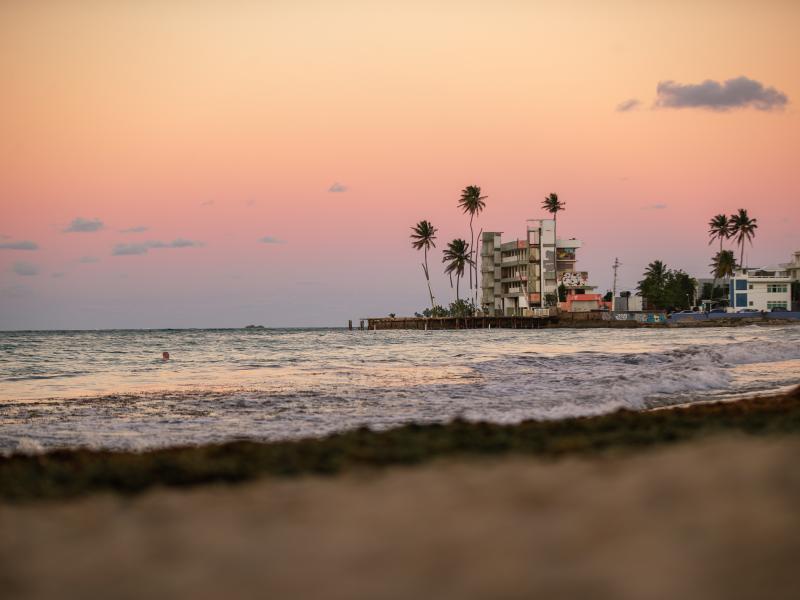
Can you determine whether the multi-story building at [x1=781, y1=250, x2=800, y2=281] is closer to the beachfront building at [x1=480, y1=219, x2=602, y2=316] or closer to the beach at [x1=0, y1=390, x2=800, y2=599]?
the beachfront building at [x1=480, y1=219, x2=602, y2=316]

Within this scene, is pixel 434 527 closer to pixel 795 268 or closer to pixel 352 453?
pixel 352 453

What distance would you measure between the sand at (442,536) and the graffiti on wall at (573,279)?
106 meters

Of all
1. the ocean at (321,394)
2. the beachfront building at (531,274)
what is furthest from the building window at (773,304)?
the ocean at (321,394)

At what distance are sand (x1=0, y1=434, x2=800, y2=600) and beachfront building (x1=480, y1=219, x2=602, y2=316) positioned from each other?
98857mm

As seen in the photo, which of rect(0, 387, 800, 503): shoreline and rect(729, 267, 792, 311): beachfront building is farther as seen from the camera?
rect(729, 267, 792, 311): beachfront building

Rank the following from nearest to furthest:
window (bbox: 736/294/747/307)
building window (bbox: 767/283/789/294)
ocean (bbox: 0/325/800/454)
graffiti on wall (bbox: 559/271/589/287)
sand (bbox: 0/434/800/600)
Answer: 1. sand (bbox: 0/434/800/600)
2. ocean (bbox: 0/325/800/454)
3. building window (bbox: 767/283/789/294)
4. window (bbox: 736/294/747/307)
5. graffiti on wall (bbox: 559/271/589/287)

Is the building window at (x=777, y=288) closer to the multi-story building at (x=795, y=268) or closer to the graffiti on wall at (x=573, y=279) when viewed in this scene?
the multi-story building at (x=795, y=268)

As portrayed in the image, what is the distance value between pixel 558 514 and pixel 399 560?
1.09m

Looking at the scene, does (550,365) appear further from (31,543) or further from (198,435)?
(31,543)

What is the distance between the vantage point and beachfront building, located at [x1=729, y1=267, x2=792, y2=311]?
101m

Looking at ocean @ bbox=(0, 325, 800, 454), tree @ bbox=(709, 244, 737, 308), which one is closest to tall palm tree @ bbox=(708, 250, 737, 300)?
tree @ bbox=(709, 244, 737, 308)

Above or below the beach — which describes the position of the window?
above

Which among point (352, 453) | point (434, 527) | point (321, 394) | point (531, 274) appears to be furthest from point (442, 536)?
point (531, 274)

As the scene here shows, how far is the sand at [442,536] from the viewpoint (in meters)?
3.38
